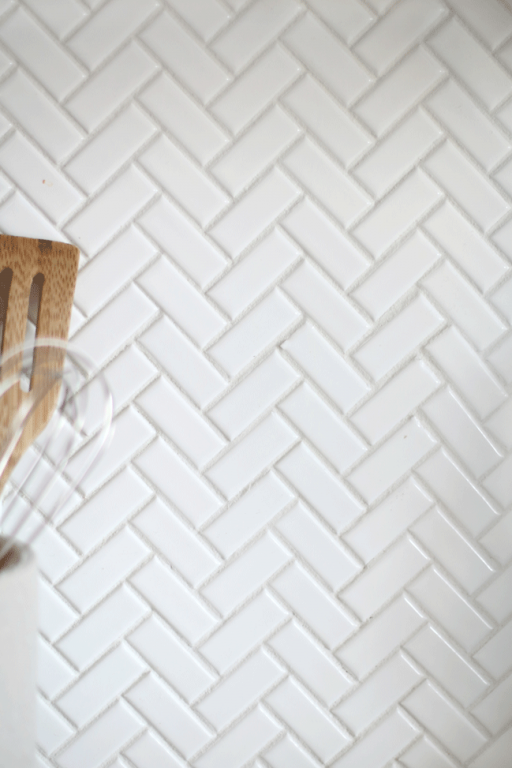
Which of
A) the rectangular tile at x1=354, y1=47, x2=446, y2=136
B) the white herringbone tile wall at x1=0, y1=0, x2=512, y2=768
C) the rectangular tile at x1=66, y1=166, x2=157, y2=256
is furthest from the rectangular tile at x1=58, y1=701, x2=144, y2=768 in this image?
the rectangular tile at x1=354, y1=47, x2=446, y2=136

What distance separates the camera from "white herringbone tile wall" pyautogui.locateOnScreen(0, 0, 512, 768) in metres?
0.68

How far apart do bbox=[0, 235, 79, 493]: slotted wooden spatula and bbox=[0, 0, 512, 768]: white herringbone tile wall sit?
3cm

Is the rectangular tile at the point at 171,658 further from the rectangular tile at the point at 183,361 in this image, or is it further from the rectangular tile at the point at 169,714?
the rectangular tile at the point at 183,361

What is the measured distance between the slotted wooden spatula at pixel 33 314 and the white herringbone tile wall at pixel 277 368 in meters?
0.03

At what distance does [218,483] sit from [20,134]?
0.46 metres

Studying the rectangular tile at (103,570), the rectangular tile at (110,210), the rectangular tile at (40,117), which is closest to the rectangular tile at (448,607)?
the rectangular tile at (103,570)

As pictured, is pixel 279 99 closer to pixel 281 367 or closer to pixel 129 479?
pixel 281 367

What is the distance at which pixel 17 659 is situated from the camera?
356mm

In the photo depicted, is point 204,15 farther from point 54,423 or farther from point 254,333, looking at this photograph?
point 54,423

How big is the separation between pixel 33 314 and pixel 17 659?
405 millimetres

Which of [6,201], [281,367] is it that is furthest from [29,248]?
[281,367]

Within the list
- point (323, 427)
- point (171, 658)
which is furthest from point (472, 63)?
point (171, 658)

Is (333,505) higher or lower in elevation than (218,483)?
lower

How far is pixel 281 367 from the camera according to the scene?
27.6 inches
